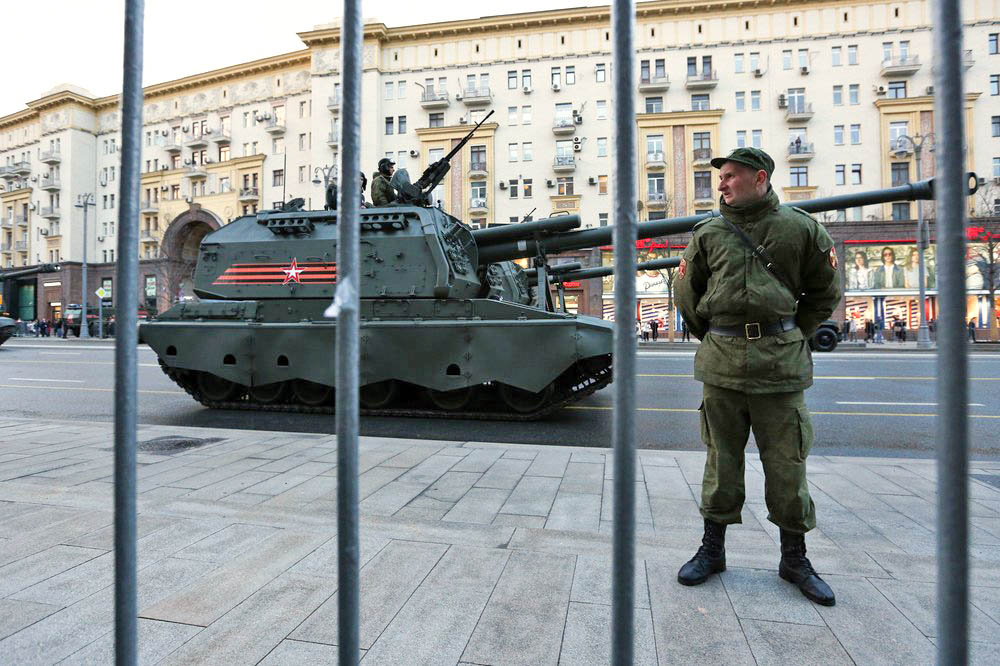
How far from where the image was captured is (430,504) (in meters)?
3.74

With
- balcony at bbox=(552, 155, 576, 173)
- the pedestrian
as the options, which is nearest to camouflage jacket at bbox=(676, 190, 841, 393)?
the pedestrian

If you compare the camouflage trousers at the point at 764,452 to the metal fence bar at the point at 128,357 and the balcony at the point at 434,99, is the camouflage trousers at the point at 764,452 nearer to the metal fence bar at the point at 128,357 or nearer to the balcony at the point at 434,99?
the metal fence bar at the point at 128,357

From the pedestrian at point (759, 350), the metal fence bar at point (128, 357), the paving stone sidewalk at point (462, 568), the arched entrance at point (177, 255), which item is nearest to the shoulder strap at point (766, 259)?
the pedestrian at point (759, 350)

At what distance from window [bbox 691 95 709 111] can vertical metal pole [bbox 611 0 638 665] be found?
39.5 metres

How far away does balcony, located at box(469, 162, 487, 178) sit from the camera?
38.1 m

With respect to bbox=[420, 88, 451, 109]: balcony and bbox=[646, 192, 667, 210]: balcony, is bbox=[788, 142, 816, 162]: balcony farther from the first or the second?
bbox=[420, 88, 451, 109]: balcony

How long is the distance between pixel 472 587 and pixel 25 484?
3571 mm

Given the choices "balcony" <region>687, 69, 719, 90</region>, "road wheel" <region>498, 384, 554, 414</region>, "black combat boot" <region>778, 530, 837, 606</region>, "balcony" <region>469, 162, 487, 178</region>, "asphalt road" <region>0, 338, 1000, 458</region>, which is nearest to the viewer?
"black combat boot" <region>778, 530, 837, 606</region>

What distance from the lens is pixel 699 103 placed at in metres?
36.3

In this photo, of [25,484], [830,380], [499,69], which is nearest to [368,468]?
[25,484]

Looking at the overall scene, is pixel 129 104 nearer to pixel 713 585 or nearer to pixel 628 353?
pixel 628 353

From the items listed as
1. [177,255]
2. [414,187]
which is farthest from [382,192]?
[177,255]

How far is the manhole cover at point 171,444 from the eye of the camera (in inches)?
214

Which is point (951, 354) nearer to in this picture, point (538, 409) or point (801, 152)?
point (538, 409)
